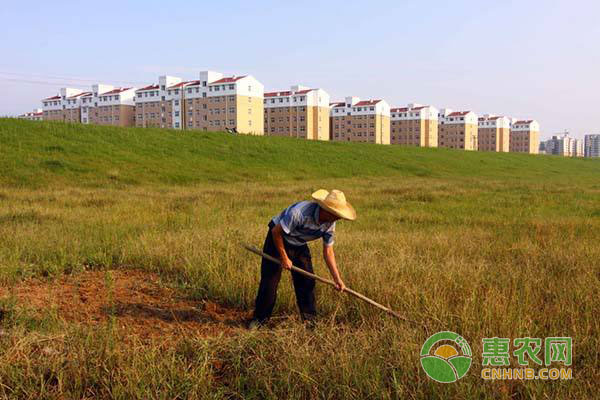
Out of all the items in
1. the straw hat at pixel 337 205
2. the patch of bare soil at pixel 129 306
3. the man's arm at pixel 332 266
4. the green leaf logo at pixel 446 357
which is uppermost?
the straw hat at pixel 337 205

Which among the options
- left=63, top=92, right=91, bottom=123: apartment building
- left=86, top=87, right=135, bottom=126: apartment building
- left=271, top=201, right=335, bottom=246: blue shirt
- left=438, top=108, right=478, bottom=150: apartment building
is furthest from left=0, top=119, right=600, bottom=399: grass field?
left=438, top=108, right=478, bottom=150: apartment building

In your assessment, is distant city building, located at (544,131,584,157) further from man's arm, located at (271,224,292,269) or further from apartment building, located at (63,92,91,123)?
man's arm, located at (271,224,292,269)

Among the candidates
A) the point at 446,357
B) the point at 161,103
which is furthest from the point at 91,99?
the point at 446,357

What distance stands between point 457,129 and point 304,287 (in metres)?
110

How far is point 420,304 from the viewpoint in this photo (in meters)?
4.07

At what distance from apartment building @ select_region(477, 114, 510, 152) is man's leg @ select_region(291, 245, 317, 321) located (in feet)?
394

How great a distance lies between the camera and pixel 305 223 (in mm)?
3713

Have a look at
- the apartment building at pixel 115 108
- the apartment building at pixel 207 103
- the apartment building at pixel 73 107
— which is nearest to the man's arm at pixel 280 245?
the apartment building at pixel 207 103

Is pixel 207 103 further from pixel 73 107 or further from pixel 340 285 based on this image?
pixel 340 285

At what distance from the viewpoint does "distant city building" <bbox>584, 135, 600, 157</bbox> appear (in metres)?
185

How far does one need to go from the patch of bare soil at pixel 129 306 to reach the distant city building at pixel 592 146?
212 meters

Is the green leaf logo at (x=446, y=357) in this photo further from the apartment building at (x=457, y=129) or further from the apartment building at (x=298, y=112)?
the apartment building at (x=457, y=129)

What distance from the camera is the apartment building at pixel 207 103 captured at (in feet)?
235

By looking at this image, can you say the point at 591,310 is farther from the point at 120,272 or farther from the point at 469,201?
the point at 469,201
